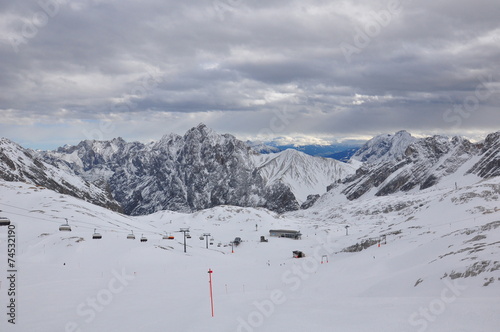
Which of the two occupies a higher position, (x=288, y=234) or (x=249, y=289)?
(x=249, y=289)

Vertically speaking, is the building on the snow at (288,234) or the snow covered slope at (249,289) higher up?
the snow covered slope at (249,289)

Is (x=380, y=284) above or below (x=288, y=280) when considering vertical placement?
above

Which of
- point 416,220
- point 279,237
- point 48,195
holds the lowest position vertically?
point 279,237

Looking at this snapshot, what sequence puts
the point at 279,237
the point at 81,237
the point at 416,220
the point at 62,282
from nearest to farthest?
the point at 62,282, the point at 81,237, the point at 416,220, the point at 279,237

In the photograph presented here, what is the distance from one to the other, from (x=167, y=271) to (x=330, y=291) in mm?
25954

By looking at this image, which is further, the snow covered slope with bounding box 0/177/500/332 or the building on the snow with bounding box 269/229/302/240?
the building on the snow with bounding box 269/229/302/240

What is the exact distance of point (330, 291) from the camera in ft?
122

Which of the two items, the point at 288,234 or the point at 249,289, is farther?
the point at 288,234

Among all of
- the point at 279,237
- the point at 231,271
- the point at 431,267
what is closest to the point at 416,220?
the point at 279,237

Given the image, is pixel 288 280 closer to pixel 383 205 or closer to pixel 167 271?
pixel 167 271

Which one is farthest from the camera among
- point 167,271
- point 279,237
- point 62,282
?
point 279,237

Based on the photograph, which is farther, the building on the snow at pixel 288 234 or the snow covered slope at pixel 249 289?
the building on the snow at pixel 288 234

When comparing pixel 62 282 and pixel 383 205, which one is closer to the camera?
pixel 62 282

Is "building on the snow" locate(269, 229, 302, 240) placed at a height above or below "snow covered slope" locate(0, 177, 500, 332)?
below
